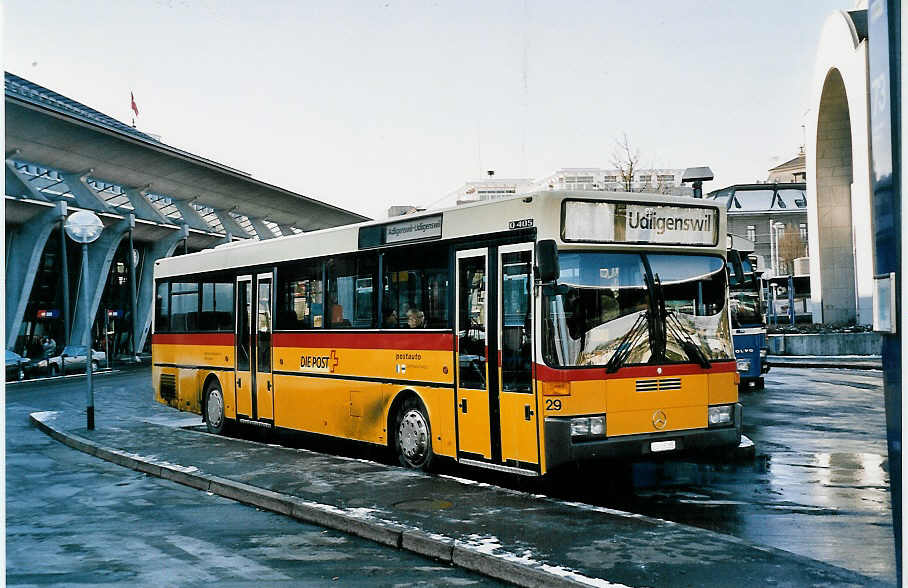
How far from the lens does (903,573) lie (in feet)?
11.6

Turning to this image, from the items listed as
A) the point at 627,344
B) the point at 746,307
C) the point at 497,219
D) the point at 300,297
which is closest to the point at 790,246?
the point at 746,307

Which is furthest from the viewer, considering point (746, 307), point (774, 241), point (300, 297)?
point (774, 241)

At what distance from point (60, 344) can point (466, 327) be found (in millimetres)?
53089

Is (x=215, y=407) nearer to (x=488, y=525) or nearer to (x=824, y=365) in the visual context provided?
(x=488, y=525)

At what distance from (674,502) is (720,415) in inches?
52.3

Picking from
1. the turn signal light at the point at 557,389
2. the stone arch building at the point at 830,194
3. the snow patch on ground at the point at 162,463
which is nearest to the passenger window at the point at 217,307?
the snow patch on ground at the point at 162,463

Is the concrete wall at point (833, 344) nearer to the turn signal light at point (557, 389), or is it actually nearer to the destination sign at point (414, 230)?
the destination sign at point (414, 230)

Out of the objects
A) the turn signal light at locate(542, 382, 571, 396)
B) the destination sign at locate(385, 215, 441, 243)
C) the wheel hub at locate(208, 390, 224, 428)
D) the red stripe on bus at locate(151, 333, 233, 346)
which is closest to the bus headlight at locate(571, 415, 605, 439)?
the turn signal light at locate(542, 382, 571, 396)

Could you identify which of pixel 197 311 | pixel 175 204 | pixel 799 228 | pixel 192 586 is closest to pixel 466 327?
pixel 192 586

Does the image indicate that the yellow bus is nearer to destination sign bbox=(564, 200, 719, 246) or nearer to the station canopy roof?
destination sign bbox=(564, 200, 719, 246)

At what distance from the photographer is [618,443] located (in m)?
9.71

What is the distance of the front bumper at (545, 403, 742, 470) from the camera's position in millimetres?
9477

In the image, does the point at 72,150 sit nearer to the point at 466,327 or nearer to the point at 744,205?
the point at 466,327

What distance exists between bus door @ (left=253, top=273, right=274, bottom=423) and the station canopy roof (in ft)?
101
